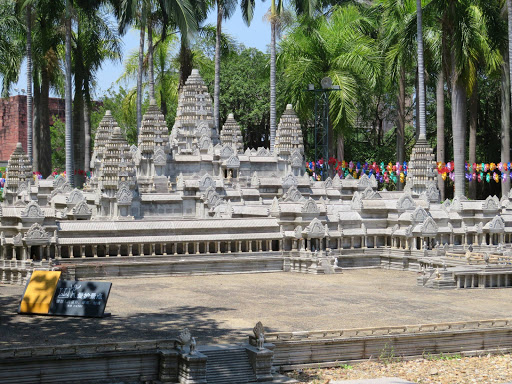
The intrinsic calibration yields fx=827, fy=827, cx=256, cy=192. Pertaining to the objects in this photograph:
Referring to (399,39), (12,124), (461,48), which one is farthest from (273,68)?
(12,124)

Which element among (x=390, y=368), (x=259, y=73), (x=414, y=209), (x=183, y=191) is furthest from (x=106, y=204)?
(x=259, y=73)

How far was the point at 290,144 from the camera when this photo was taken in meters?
66.6


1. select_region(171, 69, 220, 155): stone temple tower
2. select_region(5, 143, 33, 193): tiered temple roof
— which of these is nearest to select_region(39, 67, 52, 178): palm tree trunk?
select_region(5, 143, 33, 193): tiered temple roof

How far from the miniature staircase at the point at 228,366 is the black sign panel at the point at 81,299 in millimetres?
6436

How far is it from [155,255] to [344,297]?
1080 centimetres

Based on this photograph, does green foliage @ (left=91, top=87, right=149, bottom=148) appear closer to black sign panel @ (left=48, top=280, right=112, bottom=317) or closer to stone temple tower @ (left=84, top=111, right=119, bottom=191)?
stone temple tower @ (left=84, top=111, right=119, bottom=191)

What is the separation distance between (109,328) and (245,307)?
20.9ft

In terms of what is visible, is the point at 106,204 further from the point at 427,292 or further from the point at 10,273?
the point at 427,292

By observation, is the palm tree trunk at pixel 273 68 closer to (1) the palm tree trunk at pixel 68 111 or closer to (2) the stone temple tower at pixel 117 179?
(1) the palm tree trunk at pixel 68 111

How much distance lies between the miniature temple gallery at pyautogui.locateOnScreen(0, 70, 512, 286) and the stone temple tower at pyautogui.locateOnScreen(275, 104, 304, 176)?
0.33 feet

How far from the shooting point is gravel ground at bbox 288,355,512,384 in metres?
26.1

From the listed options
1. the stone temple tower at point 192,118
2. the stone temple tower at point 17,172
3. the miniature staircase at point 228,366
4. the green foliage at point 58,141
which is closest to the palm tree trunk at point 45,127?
the stone temple tower at point 17,172

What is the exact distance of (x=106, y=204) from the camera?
54031mm

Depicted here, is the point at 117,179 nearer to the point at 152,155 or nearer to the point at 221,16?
the point at 152,155
